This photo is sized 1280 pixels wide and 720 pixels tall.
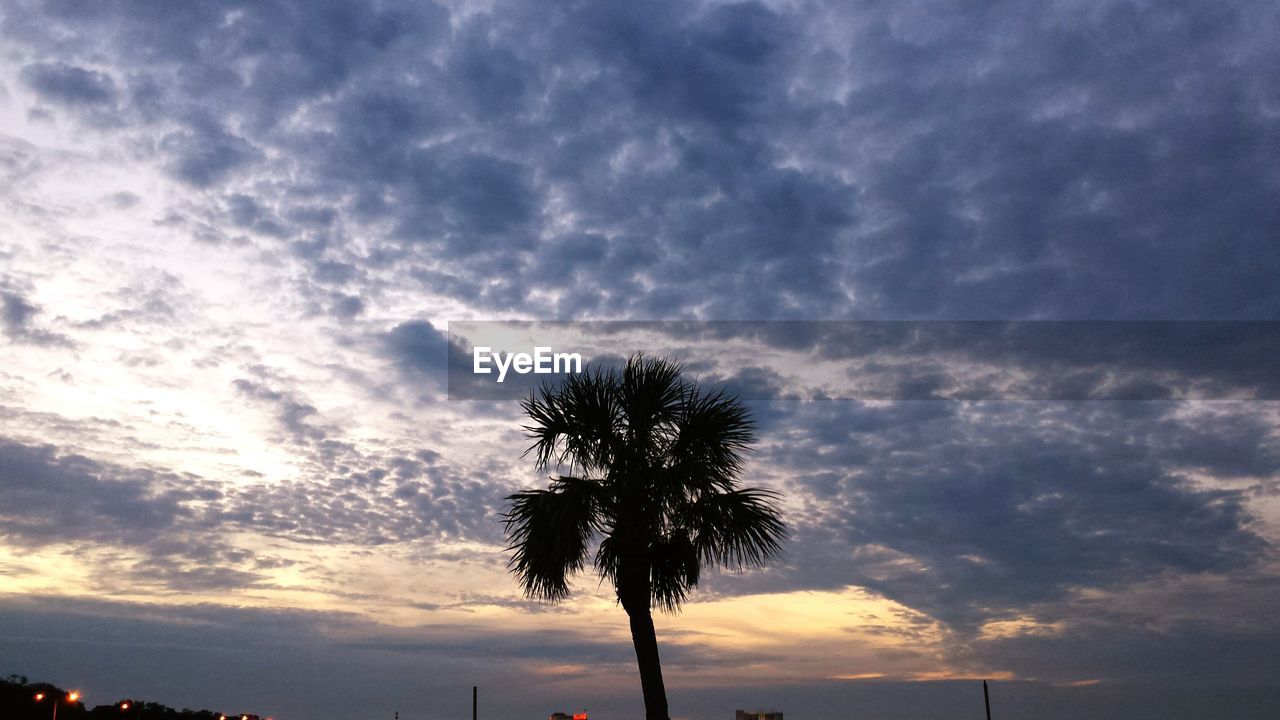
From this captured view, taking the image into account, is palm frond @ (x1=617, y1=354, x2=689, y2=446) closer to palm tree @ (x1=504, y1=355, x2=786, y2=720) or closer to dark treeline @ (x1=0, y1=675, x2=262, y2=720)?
palm tree @ (x1=504, y1=355, x2=786, y2=720)

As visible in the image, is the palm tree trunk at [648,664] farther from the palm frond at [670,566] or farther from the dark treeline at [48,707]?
the dark treeline at [48,707]

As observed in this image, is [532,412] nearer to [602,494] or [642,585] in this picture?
[602,494]

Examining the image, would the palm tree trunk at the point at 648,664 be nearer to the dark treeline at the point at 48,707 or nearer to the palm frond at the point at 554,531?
the palm frond at the point at 554,531

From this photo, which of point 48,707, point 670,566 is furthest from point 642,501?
point 48,707

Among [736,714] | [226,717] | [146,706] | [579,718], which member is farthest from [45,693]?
[736,714]

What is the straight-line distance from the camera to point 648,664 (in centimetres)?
1838

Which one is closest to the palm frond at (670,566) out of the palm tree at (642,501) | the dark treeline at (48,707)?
the palm tree at (642,501)

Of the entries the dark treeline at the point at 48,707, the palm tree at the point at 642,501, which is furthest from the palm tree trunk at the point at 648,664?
the dark treeline at the point at 48,707

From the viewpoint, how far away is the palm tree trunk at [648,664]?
1822 centimetres

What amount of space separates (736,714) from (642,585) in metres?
10.9

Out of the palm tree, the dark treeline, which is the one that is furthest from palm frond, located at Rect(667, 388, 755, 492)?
the dark treeline

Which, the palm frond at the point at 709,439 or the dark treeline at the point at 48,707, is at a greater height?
the palm frond at the point at 709,439

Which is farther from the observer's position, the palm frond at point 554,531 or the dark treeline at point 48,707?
the dark treeline at point 48,707

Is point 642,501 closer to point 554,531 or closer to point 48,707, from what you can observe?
point 554,531
